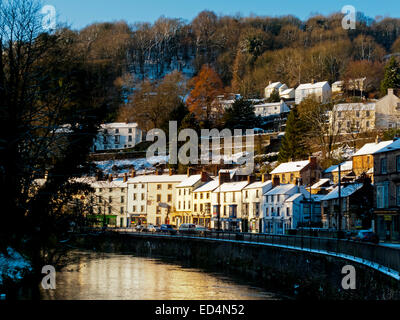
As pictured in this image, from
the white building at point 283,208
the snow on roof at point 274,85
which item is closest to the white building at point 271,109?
the snow on roof at point 274,85

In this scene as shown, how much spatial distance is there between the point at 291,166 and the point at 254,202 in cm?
884

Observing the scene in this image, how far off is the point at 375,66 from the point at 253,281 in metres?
98.9

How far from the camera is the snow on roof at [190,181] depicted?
85412 mm

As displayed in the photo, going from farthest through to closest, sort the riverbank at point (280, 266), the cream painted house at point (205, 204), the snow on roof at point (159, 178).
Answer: the snow on roof at point (159, 178) < the cream painted house at point (205, 204) < the riverbank at point (280, 266)

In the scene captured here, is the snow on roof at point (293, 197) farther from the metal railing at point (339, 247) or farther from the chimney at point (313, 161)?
the metal railing at point (339, 247)

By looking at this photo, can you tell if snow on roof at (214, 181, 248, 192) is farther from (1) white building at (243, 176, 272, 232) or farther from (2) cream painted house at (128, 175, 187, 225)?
(2) cream painted house at (128, 175, 187, 225)

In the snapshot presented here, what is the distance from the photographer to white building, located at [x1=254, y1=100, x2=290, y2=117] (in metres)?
121

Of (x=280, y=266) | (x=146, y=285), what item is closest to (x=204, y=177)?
(x=280, y=266)

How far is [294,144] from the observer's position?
86.2 meters

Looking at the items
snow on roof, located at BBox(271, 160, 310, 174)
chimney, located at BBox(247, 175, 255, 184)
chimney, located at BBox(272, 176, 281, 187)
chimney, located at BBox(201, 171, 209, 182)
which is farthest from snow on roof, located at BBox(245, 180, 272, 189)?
chimney, located at BBox(201, 171, 209, 182)

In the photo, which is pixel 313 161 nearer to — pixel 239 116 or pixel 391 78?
pixel 239 116

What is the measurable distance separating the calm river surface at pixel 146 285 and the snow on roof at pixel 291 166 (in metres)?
31.3

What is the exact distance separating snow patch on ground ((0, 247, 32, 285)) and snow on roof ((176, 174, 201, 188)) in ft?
196

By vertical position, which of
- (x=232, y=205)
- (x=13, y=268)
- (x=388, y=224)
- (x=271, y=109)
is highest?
(x=271, y=109)
